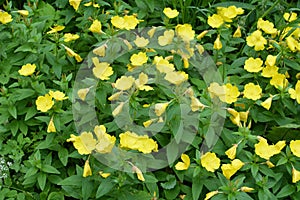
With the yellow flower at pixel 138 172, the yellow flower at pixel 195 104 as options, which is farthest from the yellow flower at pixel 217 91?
the yellow flower at pixel 138 172

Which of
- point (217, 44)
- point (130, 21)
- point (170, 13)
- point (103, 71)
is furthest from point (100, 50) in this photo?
point (217, 44)

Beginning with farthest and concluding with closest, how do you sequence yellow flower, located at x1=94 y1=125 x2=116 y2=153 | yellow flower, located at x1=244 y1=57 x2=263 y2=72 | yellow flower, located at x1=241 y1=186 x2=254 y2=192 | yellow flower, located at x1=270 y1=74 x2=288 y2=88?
yellow flower, located at x1=244 y1=57 x2=263 y2=72 → yellow flower, located at x1=270 y1=74 x2=288 y2=88 → yellow flower, located at x1=241 y1=186 x2=254 y2=192 → yellow flower, located at x1=94 y1=125 x2=116 y2=153

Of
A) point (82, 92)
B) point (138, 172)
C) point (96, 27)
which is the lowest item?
point (138, 172)

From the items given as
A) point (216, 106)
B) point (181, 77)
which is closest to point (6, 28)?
point (181, 77)

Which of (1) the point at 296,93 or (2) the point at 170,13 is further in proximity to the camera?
(2) the point at 170,13

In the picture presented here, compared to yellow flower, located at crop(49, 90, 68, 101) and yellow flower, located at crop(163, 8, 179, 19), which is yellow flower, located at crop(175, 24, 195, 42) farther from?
yellow flower, located at crop(49, 90, 68, 101)

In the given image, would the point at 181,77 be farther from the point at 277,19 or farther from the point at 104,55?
the point at 277,19

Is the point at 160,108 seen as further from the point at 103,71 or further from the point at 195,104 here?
the point at 103,71

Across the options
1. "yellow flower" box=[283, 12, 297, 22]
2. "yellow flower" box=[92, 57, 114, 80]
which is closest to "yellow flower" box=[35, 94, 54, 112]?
"yellow flower" box=[92, 57, 114, 80]
